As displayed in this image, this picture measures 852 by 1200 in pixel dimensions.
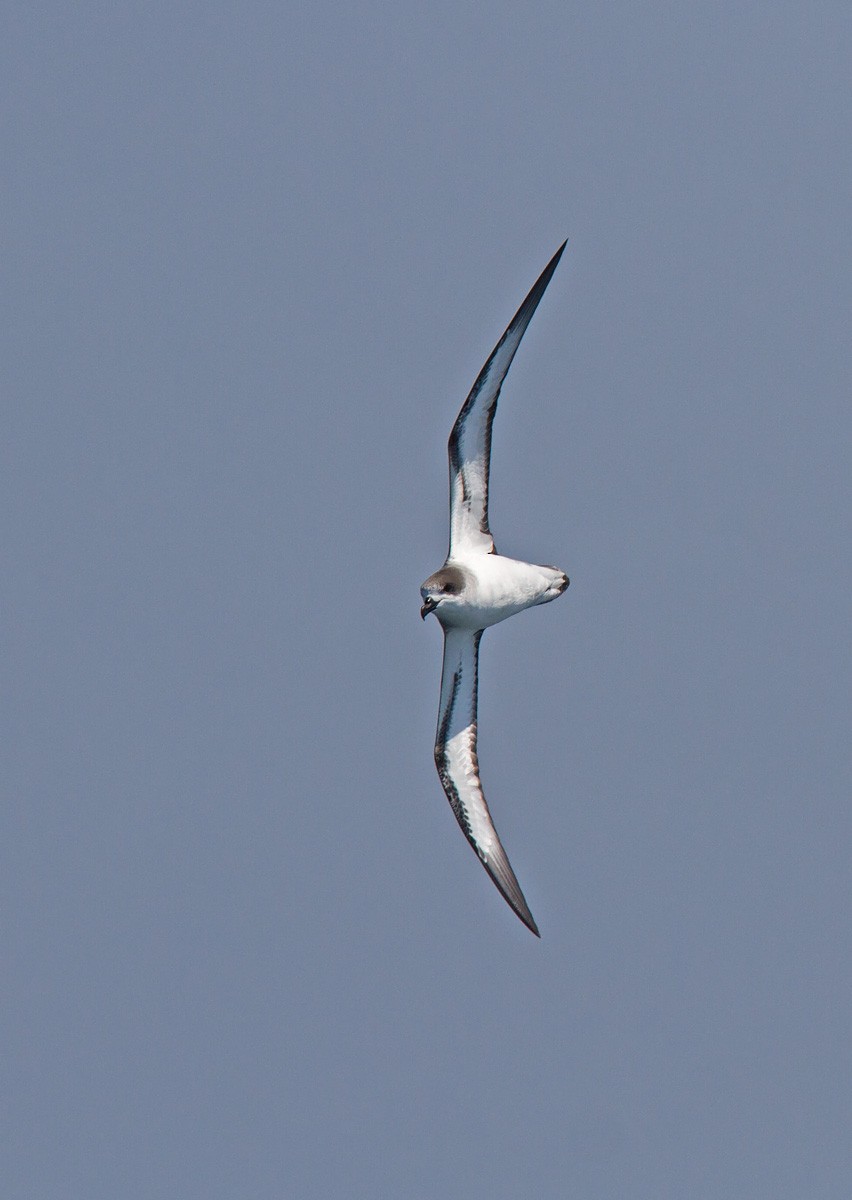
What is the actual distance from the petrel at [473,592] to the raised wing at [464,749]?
0.8 inches

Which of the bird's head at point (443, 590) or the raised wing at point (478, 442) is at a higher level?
the raised wing at point (478, 442)

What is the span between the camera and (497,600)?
122 feet

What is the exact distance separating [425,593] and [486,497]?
2.44m

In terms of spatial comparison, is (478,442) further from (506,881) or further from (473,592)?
(506,881)

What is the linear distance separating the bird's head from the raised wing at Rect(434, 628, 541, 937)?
2142 millimetres

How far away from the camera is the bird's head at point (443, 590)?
118 ft

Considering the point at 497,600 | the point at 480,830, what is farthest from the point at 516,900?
the point at 497,600

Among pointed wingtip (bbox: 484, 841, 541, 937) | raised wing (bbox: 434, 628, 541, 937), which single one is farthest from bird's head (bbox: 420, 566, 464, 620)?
pointed wingtip (bbox: 484, 841, 541, 937)

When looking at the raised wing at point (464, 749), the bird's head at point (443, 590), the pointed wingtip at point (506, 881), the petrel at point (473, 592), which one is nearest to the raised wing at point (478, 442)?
the petrel at point (473, 592)

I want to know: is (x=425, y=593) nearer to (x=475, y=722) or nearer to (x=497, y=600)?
(x=497, y=600)

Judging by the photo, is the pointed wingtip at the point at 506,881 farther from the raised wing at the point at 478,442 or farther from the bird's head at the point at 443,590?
the raised wing at the point at 478,442

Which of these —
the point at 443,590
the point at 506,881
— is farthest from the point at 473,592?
the point at 506,881

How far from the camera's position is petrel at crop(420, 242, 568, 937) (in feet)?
117

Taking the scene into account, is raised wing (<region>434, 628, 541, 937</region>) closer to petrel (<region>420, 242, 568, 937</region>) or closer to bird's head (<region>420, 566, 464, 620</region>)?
petrel (<region>420, 242, 568, 937</region>)
